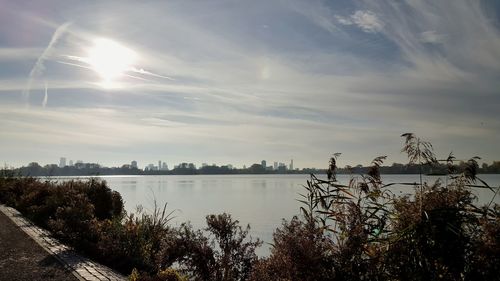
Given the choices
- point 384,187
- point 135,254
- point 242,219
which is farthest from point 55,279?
point 242,219

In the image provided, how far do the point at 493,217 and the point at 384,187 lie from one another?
4.46ft

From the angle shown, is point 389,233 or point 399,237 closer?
point 399,237

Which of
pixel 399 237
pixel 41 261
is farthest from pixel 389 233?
pixel 41 261

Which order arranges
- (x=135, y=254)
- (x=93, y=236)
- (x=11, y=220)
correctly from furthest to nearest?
(x=11, y=220) < (x=93, y=236) < (x=135, y=254)

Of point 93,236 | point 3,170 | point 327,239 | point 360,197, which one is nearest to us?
point 327,239

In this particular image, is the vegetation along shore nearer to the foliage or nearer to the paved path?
the foliage

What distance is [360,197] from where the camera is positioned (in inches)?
214

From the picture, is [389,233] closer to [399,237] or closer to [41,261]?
[399,237]

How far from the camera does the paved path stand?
6.88 meters

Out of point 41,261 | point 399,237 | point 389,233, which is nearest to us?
point 399,237

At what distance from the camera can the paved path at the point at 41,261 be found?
6.88 meters

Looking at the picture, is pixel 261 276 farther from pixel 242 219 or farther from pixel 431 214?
pixel 242 219

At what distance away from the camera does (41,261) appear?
25.6 feet

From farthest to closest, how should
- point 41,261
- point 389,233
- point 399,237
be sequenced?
point 41,261, point 389,233, point 399,237
